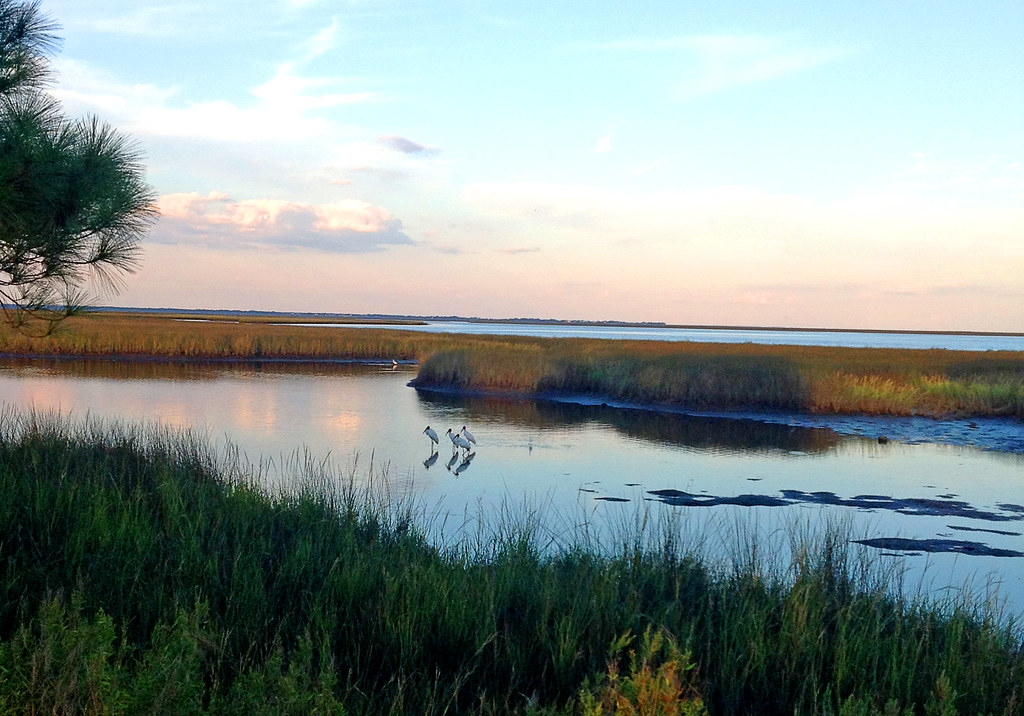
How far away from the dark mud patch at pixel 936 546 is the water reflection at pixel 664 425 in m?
7.33

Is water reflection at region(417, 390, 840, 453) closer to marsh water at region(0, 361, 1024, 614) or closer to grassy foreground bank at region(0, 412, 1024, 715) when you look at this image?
marsh water at region(0, 361, 1024, 614)

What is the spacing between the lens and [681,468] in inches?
600

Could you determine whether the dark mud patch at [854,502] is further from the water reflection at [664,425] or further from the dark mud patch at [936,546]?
the water reflection at [664,425]

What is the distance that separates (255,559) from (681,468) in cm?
1025

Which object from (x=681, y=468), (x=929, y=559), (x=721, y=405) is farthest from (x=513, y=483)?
(x=721, y=405)

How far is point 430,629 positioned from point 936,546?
7.13 m

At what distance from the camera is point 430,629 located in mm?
5262

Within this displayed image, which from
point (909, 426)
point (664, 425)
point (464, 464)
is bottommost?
point (464, 464)

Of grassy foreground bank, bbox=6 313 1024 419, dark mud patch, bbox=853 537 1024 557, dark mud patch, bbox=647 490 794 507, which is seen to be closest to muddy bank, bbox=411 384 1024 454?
grassy foreground bank, bbox=6 313 1024 419

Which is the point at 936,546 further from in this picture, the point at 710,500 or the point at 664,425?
the point at 664,425

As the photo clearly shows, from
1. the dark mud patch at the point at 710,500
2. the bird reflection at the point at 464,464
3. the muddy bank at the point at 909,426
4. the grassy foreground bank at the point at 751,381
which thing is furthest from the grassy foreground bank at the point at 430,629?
the grassy foreground bank at the point at 751,381

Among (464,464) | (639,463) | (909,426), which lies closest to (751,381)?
(909,426)

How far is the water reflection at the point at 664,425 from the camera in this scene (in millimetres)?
18469

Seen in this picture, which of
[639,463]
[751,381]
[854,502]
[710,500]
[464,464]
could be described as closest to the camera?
[710,500]
